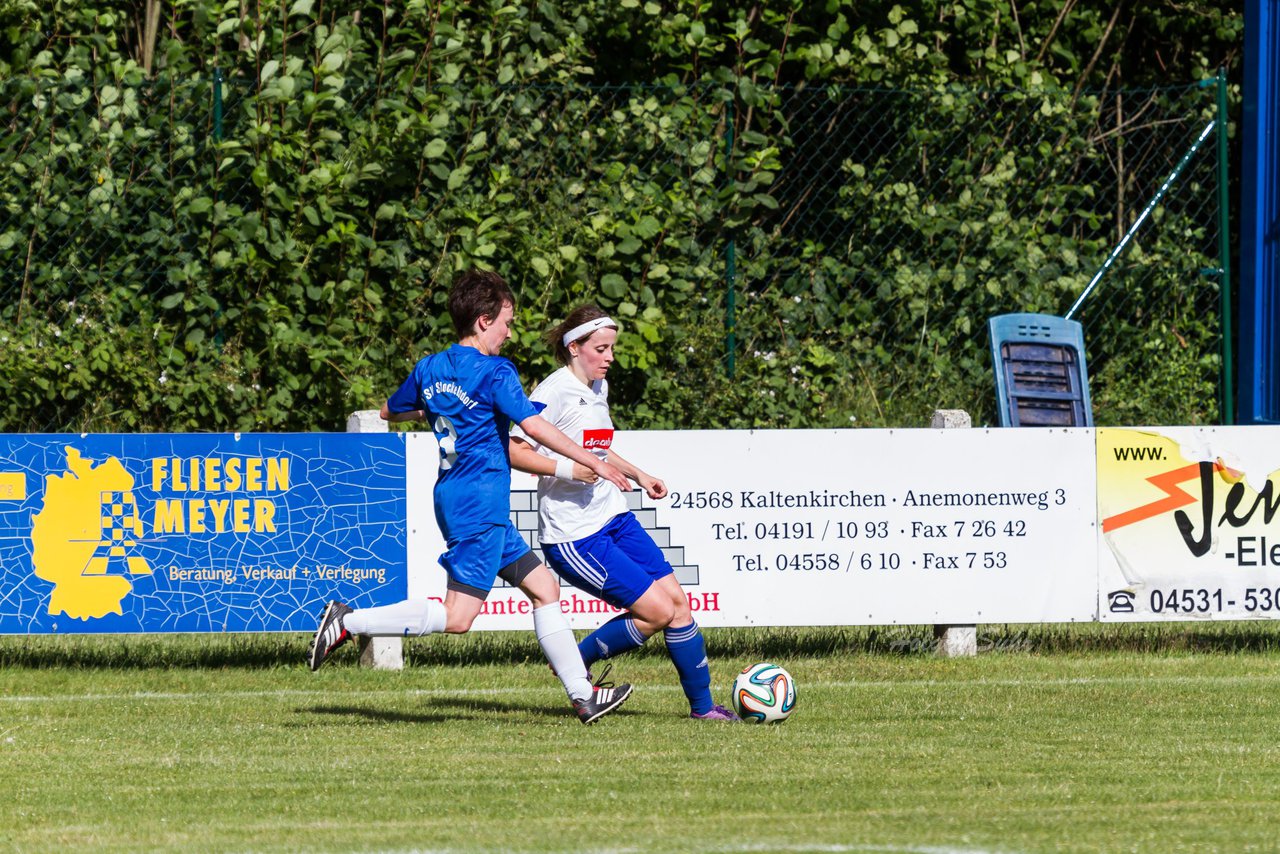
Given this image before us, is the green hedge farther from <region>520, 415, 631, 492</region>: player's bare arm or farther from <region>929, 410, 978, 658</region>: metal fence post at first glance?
<region>520, 415, 631, 492</region>: player's bare arm

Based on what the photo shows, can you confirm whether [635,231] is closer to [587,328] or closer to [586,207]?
[586,207]

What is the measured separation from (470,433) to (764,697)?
1626mm

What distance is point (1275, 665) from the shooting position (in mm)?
9320

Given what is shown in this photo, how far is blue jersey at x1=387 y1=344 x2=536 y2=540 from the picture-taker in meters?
7.09

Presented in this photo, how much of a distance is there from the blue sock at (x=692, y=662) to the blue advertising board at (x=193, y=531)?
6.92 feet

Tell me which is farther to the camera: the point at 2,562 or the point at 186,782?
the point at 2,562

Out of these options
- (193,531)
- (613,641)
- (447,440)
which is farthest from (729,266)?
(447,440)

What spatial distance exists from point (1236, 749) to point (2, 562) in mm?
5860

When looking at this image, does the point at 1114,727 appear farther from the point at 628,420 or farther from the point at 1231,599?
the point at 628,420

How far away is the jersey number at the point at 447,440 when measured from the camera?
23.5ft

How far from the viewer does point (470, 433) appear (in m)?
7.13

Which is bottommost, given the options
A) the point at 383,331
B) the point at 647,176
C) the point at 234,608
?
the point at 234,608

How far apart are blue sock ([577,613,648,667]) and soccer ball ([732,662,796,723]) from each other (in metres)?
0.49

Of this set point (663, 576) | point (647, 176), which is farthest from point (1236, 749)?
point (647, 176)
